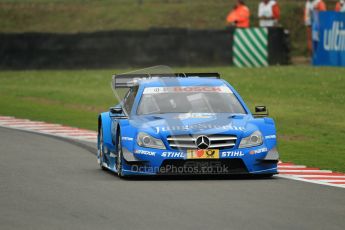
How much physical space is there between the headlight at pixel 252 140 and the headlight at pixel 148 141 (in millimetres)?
944

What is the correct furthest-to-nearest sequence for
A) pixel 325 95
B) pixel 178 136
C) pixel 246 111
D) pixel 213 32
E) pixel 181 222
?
1. pixel 213 32
2. pixel 325 95
3. pixel 246 111
4. pixel 178 136
5. pixel 181 222

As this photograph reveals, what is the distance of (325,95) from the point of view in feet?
89.9

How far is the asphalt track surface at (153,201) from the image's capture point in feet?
34.1

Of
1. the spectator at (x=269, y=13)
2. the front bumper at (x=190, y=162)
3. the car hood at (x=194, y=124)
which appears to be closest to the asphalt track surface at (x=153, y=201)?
the front bumper at (x=190, y=162)

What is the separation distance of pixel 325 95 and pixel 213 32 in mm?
9090

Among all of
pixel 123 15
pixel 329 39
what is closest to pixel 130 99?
pixel 329 39

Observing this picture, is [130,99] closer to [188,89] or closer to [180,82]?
[180,82]

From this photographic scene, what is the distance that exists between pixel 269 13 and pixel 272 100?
8805 mm

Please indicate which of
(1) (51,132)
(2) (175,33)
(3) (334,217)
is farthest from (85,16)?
(3) (334,217)

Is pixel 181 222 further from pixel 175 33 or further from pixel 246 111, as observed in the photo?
pixel 175 33

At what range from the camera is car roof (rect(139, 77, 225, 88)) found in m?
15.5

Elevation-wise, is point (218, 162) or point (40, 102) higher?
point (218, 162)

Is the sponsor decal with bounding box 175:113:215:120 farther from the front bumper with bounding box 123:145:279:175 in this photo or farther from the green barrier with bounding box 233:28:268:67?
the green barrier with bounding box 233:28:268:67

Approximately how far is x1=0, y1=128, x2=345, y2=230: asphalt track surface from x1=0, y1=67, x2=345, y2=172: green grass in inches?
125
